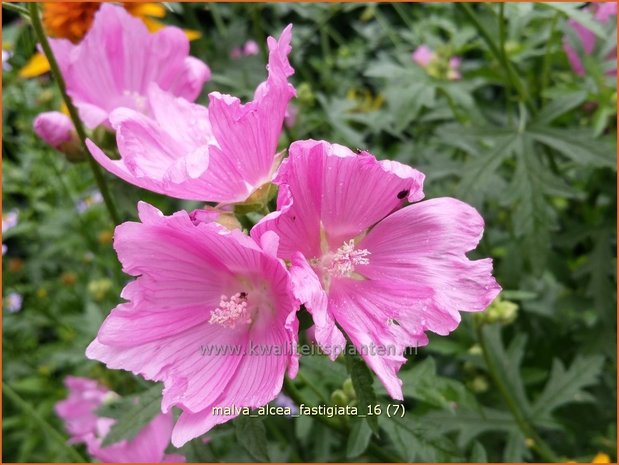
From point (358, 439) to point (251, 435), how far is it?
170 mm

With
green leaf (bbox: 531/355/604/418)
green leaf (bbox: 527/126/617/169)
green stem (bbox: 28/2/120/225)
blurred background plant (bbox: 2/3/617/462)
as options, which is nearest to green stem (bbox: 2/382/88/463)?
blurred background plant (bbox: 2/3/617/462)

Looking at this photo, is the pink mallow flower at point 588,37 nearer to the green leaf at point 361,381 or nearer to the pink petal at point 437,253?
the pink petal at point 437,253

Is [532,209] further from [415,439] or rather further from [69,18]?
[69,18]

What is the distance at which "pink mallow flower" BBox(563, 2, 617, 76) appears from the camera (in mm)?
1459

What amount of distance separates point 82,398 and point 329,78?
114cm

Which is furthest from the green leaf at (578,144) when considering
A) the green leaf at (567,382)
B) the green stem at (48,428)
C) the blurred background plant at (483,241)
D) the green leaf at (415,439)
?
the green stem at (48,428)

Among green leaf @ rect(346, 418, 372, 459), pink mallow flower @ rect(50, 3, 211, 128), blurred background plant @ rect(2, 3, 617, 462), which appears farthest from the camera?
blurred background plant @ rect(2, 3, 617, 462)

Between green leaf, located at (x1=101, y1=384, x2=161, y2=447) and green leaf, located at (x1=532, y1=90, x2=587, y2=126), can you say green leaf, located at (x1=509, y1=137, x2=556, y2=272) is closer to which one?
green leaf, located at (x1=532, y1=90, x2=587, y2=126)

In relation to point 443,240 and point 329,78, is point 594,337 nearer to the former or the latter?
point 443,240

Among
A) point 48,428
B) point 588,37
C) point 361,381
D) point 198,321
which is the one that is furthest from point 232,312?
point 588,37

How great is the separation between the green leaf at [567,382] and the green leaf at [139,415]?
0.71 meters

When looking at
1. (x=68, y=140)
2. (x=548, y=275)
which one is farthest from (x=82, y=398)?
(x=548, y=275)

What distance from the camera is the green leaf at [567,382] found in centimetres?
128

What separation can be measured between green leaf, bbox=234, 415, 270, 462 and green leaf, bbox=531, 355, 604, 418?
0.67m
